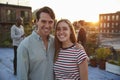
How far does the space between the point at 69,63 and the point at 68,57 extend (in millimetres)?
64

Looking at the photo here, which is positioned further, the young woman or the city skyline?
the city skyline

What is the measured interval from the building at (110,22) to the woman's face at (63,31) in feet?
212

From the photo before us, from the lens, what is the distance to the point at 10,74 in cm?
681

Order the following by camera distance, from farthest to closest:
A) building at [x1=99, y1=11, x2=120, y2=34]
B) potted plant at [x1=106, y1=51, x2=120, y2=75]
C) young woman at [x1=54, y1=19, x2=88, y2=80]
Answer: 1. building at [x1=99, y1=11, x2=120, y2=34]
2. potted plant at [x1=106, y1=51, x2=120, y2=75]
3. young woman at [x1=54, y1=19, x2=88, y2=80]

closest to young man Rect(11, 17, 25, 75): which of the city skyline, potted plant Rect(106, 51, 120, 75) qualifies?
the city skyline

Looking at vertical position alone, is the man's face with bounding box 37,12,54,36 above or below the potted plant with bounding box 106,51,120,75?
above

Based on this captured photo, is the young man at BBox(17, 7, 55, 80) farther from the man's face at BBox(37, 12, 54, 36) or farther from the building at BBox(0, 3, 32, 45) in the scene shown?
the building at BBox(0, 3, 32, 45)

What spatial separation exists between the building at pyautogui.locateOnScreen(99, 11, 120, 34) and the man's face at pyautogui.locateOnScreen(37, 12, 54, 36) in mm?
64755

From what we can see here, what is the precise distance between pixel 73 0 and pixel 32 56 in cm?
1316

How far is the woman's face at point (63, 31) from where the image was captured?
262 centimetres

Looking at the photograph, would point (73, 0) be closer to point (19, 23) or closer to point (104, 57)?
point (104, 57)

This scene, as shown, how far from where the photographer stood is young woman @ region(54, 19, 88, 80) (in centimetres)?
256

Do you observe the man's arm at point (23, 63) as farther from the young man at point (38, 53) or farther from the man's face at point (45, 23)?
the man's face at point (45, 23)

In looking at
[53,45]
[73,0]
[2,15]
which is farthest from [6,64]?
[2,15]
